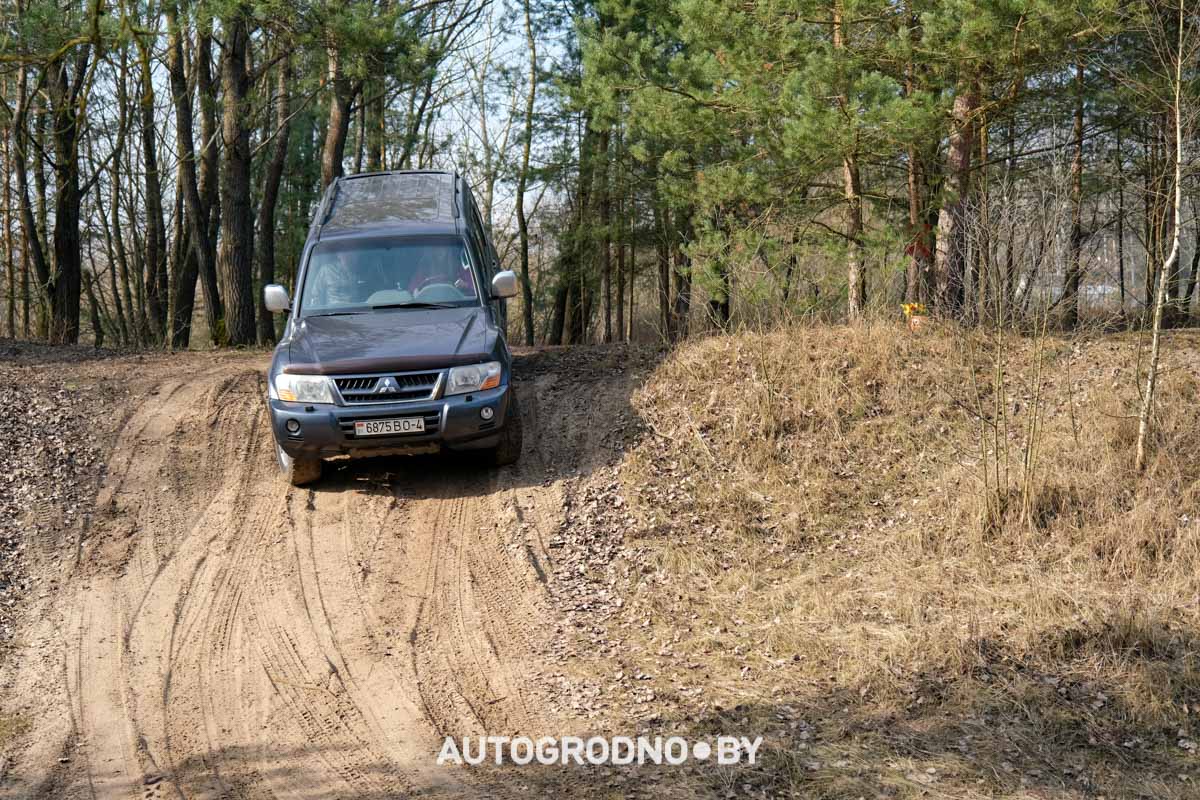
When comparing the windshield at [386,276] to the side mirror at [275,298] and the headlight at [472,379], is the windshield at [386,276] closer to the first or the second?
the side mirror at [275,298]

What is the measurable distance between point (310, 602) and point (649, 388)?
4.58 meters

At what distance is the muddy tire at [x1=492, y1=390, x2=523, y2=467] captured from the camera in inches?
350

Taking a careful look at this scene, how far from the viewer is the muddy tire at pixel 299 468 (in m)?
8.67

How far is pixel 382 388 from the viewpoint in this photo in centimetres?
807

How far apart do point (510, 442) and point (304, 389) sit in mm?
1897

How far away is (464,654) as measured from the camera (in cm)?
650

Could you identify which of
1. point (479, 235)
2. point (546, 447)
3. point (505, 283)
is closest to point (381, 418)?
point (505, 283)

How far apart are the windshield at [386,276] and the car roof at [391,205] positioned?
19 cm

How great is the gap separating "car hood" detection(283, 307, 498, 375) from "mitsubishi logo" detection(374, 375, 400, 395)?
0.28 feet

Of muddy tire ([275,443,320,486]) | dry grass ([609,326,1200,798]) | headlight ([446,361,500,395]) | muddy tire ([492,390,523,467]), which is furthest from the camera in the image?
muddy tire ([492,390,523,467])
